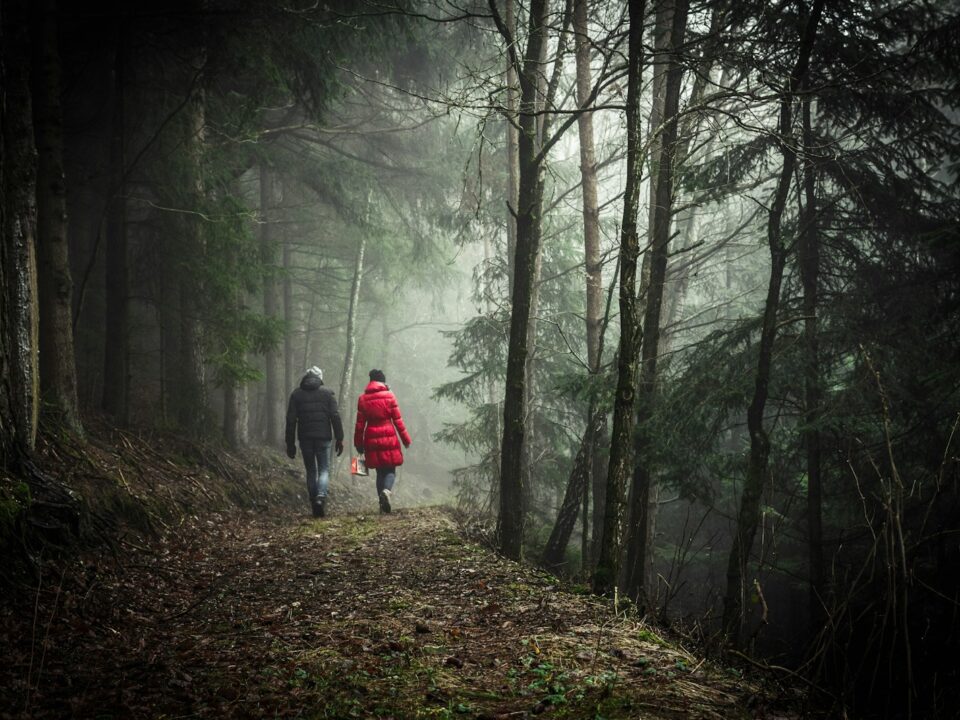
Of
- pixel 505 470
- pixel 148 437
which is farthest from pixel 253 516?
pixel 505 470

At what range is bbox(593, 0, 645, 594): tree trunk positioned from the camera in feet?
17.6

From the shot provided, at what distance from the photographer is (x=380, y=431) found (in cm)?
1010

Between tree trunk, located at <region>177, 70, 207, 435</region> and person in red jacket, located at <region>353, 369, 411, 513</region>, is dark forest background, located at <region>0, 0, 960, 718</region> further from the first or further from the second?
person in red jacket, located at <region>353, 369, 411, 513</region>

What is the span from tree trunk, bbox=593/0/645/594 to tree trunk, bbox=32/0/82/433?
606cm

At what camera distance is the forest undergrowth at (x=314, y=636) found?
3.13 metres

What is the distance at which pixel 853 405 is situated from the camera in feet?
24.8

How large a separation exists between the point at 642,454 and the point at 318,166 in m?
10.3

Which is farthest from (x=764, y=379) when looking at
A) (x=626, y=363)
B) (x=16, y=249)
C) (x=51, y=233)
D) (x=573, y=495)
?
(x=51, y=233)

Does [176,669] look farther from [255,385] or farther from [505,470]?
[255,385]

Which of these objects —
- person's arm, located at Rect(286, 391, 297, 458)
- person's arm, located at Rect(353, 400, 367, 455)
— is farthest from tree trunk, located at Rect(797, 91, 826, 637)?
person's arm, located at Rect(286, 391, 297, 458)

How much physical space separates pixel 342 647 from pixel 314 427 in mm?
6213

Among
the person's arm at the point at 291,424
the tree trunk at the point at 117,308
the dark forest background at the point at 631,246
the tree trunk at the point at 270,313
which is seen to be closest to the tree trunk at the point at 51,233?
the dark forest background at the point at 631,246

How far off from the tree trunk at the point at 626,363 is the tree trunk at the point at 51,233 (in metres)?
6.06

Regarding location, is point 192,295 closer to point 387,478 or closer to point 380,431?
point 380,431
